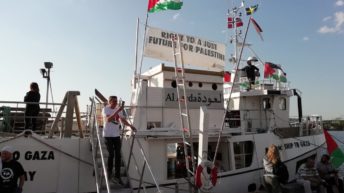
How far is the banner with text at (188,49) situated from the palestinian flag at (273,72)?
3859mm

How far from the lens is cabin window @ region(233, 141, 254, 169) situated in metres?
13.1

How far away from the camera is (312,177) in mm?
10695

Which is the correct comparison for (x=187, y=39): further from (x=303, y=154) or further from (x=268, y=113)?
(x=303, y=154)

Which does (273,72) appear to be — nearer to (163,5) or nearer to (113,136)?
(163,5)

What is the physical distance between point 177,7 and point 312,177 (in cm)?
688

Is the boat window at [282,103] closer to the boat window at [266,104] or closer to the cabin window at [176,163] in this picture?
the boat window at [266,104]

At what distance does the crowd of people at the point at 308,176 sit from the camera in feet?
32.1

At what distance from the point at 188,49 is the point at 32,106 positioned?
594cm

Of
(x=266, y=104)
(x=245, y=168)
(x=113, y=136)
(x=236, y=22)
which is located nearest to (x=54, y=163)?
(x=113, y=136)

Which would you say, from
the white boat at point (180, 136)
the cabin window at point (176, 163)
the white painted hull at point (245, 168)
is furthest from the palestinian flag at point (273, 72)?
the cabin window at point (176, 163)

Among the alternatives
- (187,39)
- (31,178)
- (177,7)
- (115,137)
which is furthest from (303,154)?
(31,178)

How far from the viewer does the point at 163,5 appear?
11.3 m

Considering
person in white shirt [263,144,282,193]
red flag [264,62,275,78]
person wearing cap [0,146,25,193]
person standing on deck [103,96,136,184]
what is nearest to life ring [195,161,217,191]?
person standing on deck [103,96,136,184]

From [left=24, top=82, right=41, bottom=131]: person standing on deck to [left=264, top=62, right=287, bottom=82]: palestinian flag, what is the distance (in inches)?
433
